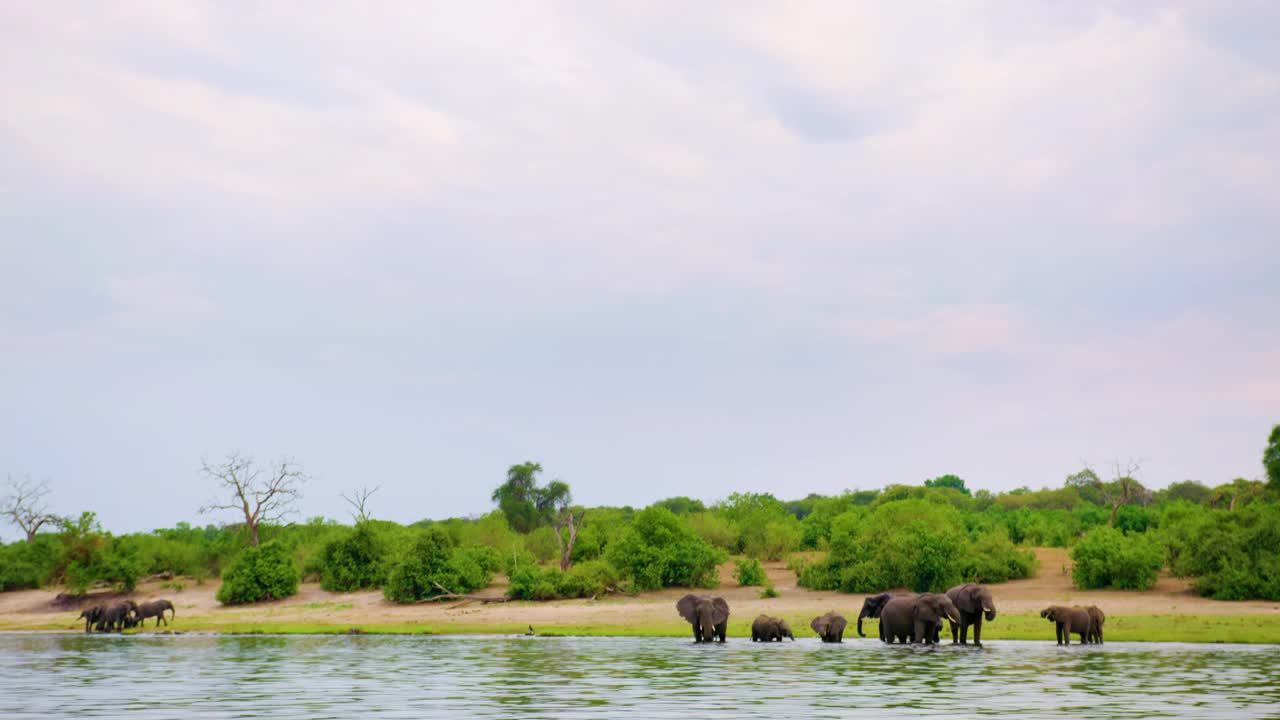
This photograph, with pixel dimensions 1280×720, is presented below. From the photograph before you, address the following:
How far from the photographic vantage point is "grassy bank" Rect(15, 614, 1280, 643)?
127 feet

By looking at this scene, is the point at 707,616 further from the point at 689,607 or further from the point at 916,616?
the point at 916,616

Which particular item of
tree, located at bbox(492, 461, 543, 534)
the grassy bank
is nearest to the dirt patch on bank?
the grassy bank

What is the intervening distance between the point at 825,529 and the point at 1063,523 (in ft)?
50.4

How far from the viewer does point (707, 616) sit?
4056cm

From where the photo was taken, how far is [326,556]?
230 feet

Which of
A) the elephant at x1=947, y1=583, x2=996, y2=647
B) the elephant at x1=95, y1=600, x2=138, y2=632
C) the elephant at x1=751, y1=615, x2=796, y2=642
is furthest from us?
the elephant at x1=95, y1=600, x2=138, y2=632

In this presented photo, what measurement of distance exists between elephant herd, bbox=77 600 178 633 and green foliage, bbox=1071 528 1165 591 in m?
41.5

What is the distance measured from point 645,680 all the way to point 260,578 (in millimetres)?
46571

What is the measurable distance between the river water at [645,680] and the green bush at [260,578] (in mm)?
26623

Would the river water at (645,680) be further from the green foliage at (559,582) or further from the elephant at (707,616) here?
the green foliage at (559,582)

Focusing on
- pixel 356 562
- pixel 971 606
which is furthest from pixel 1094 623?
pixel 356 562

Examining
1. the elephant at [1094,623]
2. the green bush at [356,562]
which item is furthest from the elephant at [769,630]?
the green bush at [356,562]

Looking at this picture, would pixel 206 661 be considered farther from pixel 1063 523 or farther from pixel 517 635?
pixel 1063 523

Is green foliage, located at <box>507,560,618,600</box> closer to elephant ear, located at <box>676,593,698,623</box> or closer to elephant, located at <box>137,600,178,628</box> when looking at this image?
elephant, located at <box>137,600,178,628</box>
